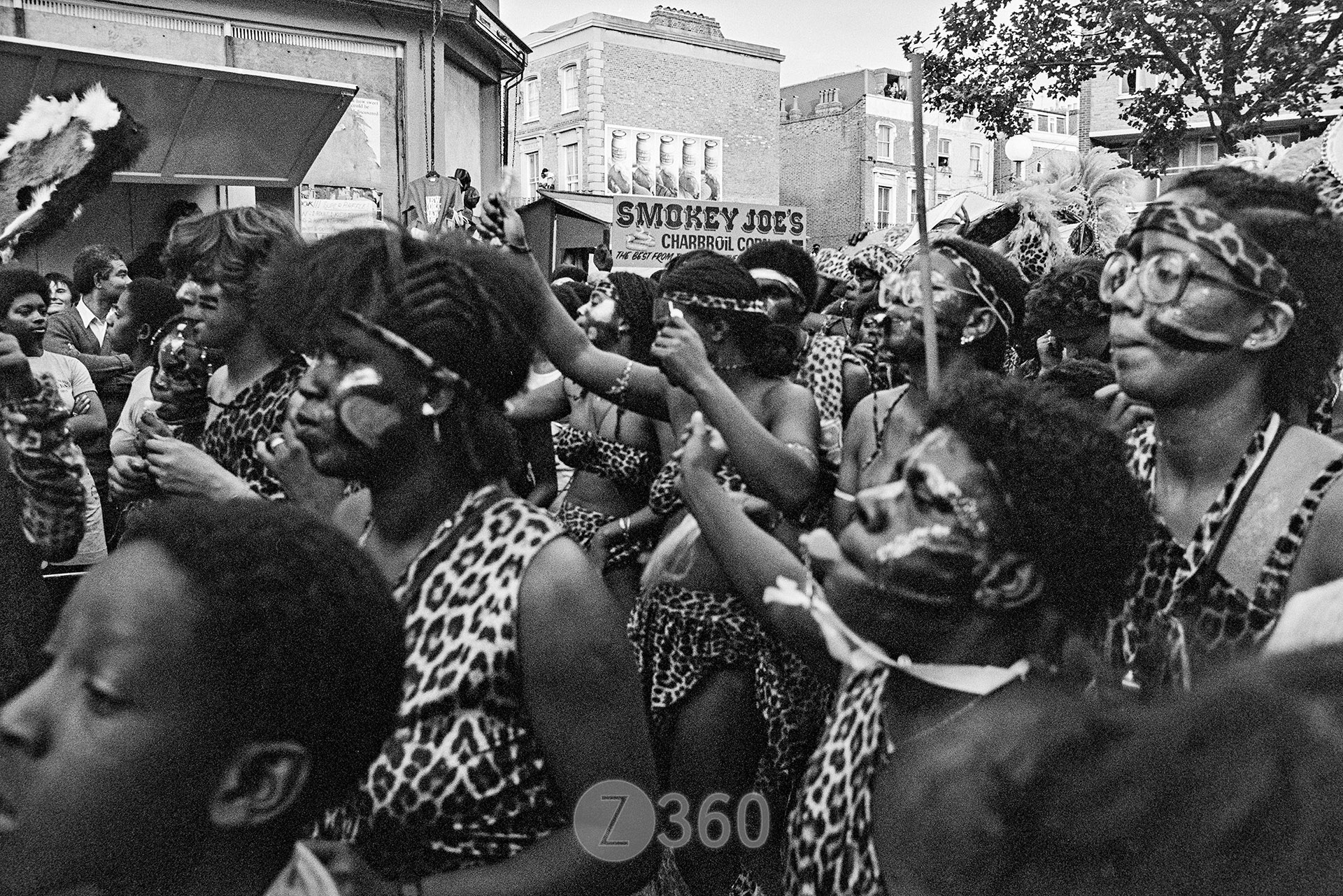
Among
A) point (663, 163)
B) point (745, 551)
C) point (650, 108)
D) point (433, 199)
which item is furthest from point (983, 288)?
point (650, 108)

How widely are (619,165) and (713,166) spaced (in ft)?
12.1

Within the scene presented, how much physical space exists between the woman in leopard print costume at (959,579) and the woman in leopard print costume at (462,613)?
14.2 inches

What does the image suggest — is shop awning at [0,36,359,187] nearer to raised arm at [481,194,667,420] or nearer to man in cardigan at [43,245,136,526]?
man in cardigan at [43,245,136,526]

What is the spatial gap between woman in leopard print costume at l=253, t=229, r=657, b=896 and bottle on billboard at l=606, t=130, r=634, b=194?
4109 cm

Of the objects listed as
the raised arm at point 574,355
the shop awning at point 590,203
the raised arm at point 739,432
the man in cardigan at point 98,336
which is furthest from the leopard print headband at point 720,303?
the shop awning at point 590,203

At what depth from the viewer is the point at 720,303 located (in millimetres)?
3746

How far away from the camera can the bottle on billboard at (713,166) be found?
146 ft

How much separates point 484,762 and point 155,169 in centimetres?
988

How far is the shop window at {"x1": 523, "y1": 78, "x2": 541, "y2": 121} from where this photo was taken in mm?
45125

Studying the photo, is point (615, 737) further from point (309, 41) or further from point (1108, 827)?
point (309, 41)

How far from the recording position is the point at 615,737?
1964mm

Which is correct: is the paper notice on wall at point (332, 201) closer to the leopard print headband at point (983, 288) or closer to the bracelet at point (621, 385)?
the bracelet at point (621, 385)

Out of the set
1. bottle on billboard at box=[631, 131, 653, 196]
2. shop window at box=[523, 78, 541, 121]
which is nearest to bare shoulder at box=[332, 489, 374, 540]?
bottle on billboard at box=[631, 131, 653, 196]

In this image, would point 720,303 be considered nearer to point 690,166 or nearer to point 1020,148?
point 690,166
